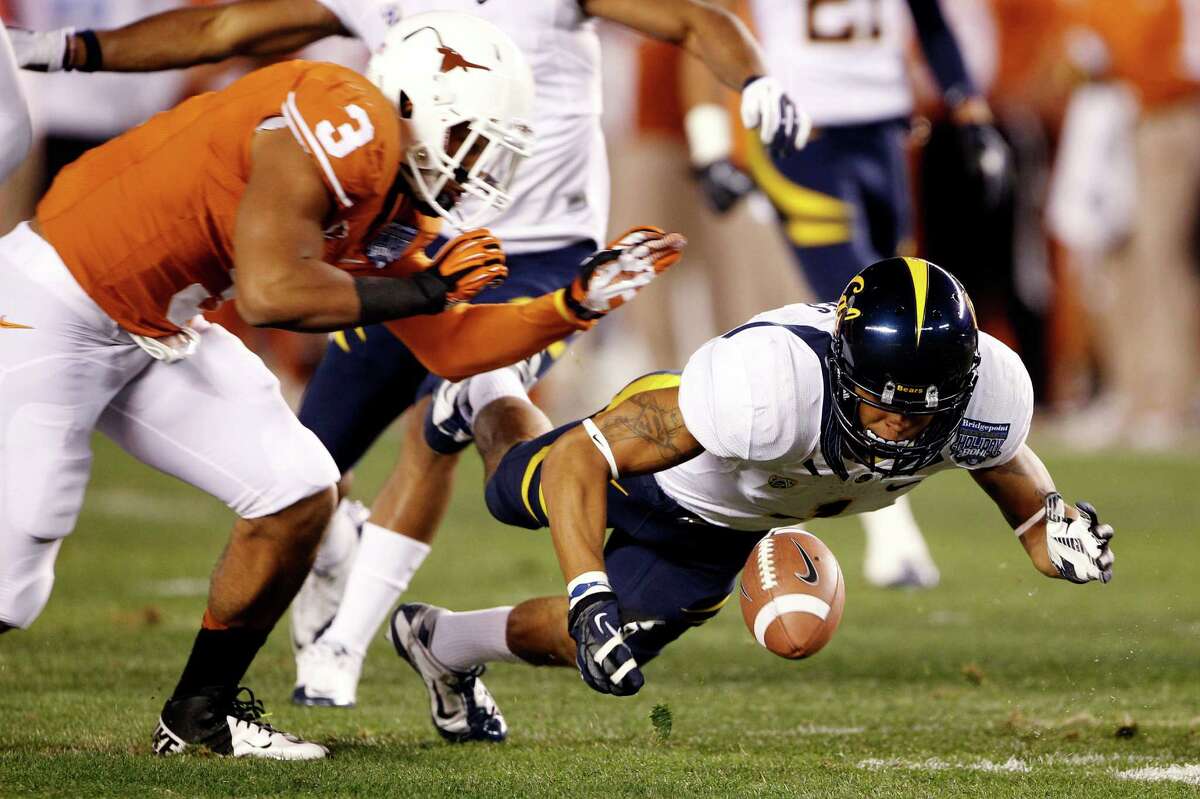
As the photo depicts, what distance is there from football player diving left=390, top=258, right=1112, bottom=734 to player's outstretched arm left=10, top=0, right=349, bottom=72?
1.30m

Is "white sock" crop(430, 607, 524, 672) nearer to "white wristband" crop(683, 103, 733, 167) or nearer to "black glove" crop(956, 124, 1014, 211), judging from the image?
"white wristband" crop(683, 103, 733, 167)

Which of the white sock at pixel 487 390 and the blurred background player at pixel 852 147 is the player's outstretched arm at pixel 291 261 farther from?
the blurred background player at pixel 852 147

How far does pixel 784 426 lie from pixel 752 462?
0.45 ft

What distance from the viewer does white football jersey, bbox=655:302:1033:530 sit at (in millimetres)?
3461

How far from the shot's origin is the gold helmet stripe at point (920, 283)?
341cm

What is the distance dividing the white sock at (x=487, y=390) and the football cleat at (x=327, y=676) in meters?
0.66

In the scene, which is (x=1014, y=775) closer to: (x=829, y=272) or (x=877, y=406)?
(x=877, y=406)

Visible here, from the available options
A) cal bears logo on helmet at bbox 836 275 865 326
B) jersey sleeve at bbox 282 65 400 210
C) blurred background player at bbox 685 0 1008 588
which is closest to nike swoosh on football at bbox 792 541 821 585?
cal bears logo on helmet at bbox 836 275 865 326

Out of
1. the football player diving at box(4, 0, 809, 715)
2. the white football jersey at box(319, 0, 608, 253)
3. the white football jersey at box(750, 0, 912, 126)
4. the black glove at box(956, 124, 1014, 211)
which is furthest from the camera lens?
the white football jersey at box(750, 0, 912, 126)

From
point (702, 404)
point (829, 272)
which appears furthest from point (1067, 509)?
point (829, 272)

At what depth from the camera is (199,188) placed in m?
3.54

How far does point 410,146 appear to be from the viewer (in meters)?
3.62

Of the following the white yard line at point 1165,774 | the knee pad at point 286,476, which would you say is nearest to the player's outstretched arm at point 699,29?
the knee pad at point 286,476

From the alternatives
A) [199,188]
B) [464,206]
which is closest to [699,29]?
[464,206]
